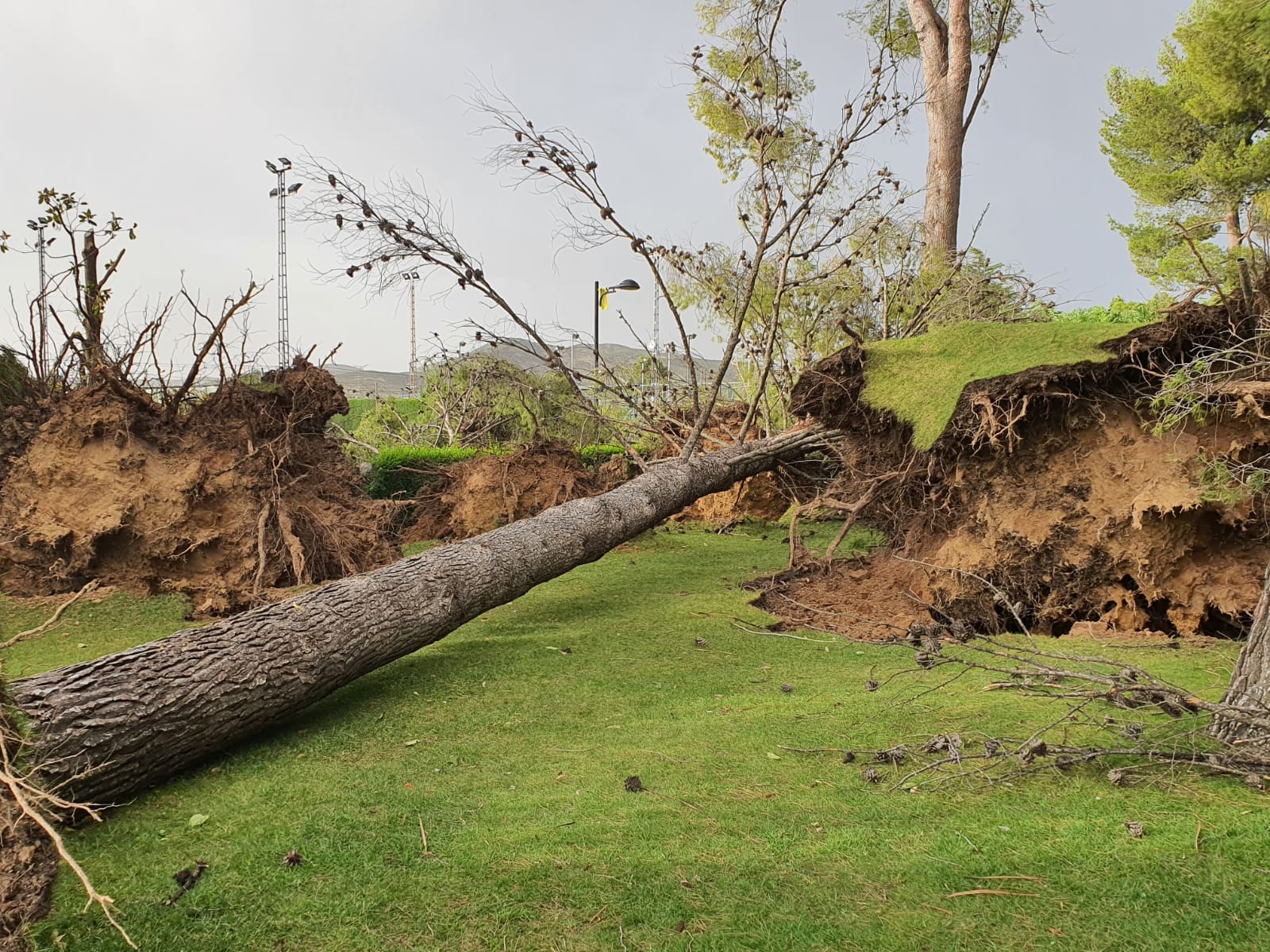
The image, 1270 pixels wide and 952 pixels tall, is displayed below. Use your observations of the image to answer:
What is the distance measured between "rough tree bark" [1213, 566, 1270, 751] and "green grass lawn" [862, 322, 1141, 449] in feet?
9.93

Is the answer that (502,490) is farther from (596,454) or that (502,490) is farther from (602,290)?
(602,290)

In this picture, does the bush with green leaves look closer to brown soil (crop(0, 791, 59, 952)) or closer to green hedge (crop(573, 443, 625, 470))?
green hedge (crop(573, 443, 625, 470))

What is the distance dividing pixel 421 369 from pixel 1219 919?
21.7 m

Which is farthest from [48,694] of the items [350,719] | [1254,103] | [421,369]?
[1254,103]

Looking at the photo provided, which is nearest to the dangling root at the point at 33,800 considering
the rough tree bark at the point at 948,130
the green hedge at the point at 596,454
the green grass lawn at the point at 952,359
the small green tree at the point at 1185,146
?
the green grass lawn at the point at 952,359

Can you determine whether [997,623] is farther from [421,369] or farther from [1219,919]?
[421,369]

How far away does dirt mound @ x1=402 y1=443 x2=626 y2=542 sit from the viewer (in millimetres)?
10773

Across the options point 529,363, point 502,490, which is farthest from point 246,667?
point 529,363

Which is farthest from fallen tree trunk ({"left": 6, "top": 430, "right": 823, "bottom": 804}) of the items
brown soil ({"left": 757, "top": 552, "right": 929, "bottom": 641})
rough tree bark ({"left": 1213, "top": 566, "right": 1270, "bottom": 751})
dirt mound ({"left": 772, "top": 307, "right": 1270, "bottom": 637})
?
rough tree bark ({"left": 1213, "top": 566, "right": 1270, "bottom": 751})

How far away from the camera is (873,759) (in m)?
3.47

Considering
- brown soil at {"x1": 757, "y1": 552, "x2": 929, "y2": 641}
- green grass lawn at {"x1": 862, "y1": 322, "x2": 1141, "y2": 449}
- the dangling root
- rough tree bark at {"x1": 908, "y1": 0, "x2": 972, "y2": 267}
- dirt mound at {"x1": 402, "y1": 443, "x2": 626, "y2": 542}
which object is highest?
rough tree bark at {"x1": 908, "y1": 0, "x2": 972, "y2": 267}

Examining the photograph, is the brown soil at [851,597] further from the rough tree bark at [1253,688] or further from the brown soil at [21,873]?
the brown soil at [21,873]

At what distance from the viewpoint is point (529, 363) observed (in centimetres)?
2672

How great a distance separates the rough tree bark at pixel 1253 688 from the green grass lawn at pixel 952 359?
3026 mm
